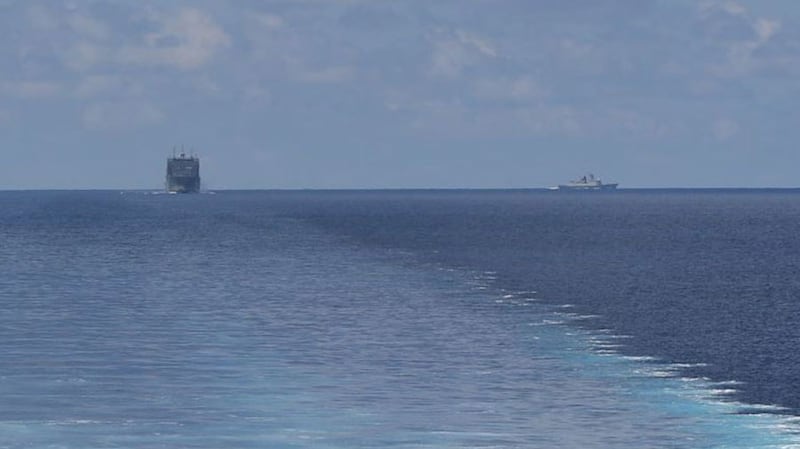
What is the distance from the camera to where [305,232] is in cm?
15162

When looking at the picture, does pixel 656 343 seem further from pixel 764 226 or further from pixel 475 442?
pixel 764 226

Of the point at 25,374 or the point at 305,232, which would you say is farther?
the point at 305,232

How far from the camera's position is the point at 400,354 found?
141 feet

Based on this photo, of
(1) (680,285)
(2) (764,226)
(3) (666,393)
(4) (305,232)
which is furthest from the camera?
(2) (764,226)

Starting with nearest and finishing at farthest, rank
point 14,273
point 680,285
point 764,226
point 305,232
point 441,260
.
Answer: point 680,285 → point 14,273 → point 441,260 → point 305,232 → point 764,226

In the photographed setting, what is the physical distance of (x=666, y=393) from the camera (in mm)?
36062

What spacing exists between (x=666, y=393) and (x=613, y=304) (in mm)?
25288

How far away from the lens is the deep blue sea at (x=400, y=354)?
30.9 m

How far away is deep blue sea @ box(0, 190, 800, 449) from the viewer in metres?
30.9

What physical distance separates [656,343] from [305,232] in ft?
348

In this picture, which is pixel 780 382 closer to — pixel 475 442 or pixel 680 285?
pixel 475 442

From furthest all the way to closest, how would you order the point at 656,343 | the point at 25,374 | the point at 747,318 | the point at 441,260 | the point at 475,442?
the point at 441,260, the point at 747,318, the point at 656,343, the point at 25,374, the point at 475,442

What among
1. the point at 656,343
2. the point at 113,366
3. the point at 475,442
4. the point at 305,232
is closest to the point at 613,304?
the point at 656,343

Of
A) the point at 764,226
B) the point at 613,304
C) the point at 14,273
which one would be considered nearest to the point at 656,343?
the point at 613,304
